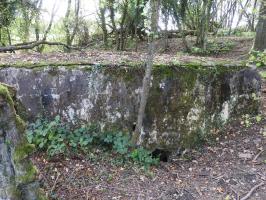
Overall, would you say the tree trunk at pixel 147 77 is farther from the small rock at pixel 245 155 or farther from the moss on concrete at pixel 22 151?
the moss on concrete at pixel 22 151

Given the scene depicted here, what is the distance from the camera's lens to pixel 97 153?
17.3 ft

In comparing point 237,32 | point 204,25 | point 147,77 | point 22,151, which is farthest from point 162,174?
point 237,32

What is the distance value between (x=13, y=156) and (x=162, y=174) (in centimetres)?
259

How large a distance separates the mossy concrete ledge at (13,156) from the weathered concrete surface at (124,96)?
1.94 meters

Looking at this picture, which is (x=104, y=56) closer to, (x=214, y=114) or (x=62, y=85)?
(x=62, y=85)

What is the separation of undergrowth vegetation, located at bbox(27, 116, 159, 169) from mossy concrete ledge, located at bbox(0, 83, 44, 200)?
5.15 feet

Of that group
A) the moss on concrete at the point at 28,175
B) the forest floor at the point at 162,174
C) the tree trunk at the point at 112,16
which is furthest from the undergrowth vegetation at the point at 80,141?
the tree trunk at the point at 112,16

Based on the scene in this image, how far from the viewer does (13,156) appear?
3.22m

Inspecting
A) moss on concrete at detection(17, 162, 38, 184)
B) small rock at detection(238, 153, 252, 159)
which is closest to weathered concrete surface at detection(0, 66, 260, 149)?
small rock at detection(238, 153, 252, 159)

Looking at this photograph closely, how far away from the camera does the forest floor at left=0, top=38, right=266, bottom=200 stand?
464cm

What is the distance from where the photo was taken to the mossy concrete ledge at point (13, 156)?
10.1 feet

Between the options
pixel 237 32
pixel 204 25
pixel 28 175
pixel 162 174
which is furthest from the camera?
pixel 237 32

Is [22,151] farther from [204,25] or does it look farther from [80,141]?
[204,25]

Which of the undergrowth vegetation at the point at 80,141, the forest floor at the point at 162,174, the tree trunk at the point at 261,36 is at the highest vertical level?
the tree trunk at the point at 261,36
